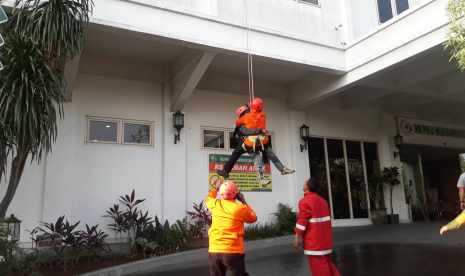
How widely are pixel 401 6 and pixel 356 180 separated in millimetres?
5846

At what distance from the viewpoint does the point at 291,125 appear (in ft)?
37.1

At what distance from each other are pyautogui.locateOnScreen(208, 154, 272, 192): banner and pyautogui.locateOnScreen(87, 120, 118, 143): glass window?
2531 mm

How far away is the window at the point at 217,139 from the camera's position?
33.0 feet

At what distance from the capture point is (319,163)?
38.4 feet

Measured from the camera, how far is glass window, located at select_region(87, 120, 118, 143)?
879 cm

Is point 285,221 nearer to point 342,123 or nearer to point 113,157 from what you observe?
point 342,123

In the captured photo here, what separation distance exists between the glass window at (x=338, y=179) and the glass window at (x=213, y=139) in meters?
3.83

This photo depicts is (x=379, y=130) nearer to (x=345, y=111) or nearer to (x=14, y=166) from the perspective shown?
(x=345, y=111)

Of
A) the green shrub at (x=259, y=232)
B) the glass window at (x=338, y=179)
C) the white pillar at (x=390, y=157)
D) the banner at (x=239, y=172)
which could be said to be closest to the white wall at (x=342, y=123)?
the white pillar at (x=390, y=157)

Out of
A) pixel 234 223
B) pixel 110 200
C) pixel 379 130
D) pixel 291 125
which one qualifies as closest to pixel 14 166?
pixel 110 200

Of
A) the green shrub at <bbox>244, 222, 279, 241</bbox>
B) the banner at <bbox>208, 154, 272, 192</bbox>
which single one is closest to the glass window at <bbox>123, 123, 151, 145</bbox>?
the banner at <bbox>208, 154, 272, 192</bbox>

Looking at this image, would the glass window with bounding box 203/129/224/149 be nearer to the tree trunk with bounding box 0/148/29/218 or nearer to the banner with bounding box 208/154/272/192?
the banner with bounding box 208/154/272/192

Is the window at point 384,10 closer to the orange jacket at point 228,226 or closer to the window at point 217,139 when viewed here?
the window at point 217,139

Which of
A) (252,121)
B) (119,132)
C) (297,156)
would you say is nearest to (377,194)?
(297,156)
